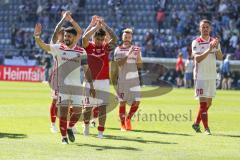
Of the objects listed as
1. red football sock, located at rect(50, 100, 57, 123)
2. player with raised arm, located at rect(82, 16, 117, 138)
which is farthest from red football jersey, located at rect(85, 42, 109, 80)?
red football sock, located at rect(50, 100, 57, 123)

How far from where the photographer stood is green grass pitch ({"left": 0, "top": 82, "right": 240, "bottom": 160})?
11938 millimetres

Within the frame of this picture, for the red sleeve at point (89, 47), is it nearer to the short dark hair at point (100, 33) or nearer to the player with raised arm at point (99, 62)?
the player with raised arm at point (99, 62)

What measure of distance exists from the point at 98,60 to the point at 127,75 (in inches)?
99.8

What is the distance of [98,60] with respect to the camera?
48.7 ft

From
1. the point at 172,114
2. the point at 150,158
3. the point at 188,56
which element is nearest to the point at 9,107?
the point at 172,114

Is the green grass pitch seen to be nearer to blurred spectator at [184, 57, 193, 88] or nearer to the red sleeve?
the red sleeve

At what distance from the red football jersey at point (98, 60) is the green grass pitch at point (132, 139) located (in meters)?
1.36

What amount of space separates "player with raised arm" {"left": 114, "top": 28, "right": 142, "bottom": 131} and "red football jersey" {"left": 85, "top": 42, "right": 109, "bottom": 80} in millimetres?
2154

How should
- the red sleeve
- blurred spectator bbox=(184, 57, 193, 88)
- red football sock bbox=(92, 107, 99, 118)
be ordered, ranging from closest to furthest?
the red sleeve → red football sock bbox=(92, 107, 99, 118) → blurred spectator bbox=(184, 57, 193, 88)

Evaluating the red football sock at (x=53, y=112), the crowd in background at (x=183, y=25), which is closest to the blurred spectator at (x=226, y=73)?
the crowd in background at (x=183, y=25)

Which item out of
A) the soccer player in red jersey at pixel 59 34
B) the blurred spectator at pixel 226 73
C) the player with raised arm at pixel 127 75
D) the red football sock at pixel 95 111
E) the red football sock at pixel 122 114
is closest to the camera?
the soccer player in red jersey at pixel 59 34

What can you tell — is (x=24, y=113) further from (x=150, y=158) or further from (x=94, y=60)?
(x=150, y=158)

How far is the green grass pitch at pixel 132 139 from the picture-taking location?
39.2ft

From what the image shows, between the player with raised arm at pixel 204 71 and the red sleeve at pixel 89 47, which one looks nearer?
the red sleeve at pixel 89 47
